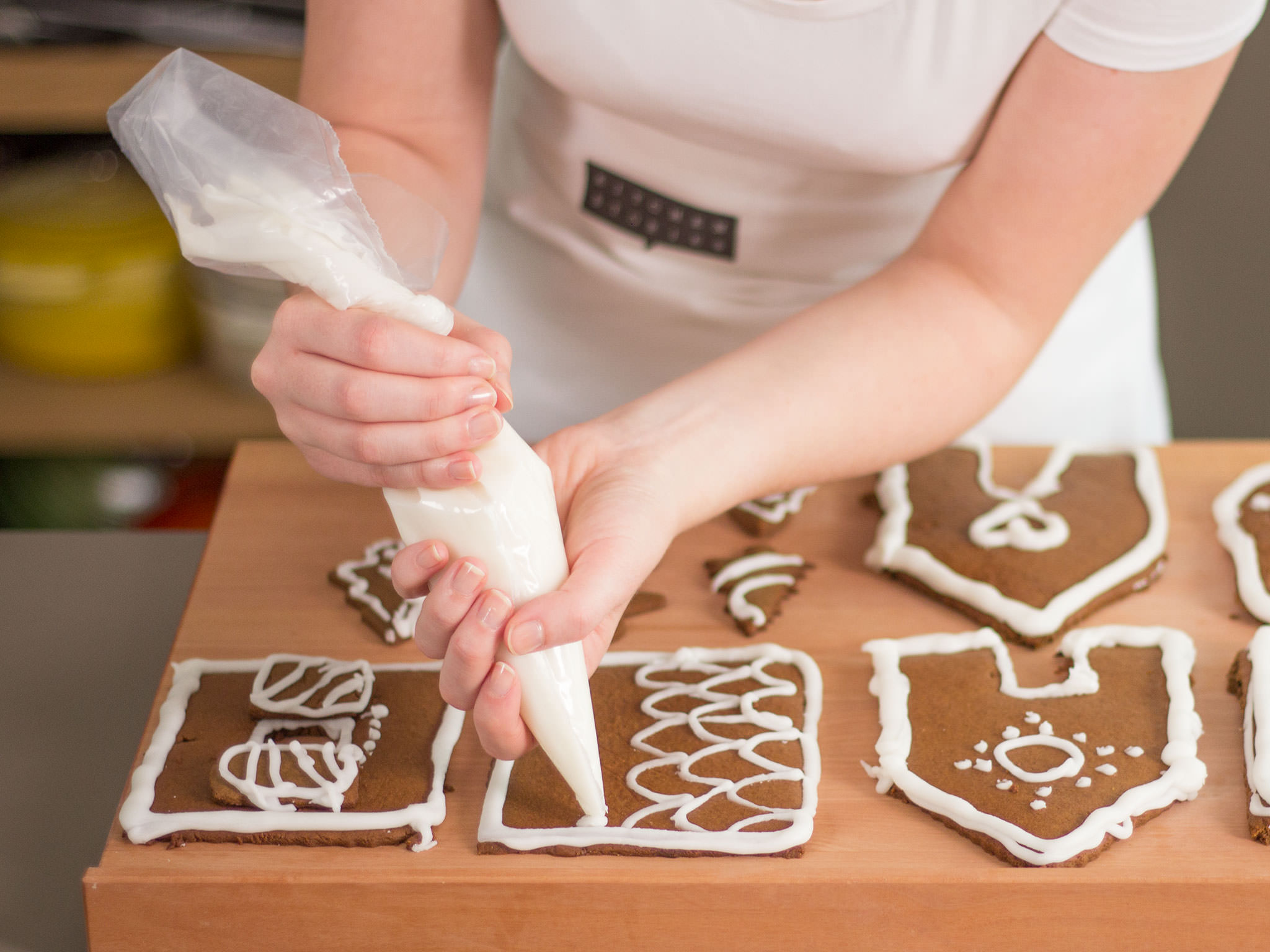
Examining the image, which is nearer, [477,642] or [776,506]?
[477,642]

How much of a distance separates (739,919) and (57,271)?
1.52 metres

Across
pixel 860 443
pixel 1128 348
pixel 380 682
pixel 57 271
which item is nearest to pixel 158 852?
pixel 380 682

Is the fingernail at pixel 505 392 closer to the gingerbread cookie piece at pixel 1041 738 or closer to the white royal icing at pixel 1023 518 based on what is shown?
the gingerbread cookie piece at pixel 1041 738

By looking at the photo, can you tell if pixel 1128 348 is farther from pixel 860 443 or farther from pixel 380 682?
pixel 380 682

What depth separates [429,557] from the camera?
72cm

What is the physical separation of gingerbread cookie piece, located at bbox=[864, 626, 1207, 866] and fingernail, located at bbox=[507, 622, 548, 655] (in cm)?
26

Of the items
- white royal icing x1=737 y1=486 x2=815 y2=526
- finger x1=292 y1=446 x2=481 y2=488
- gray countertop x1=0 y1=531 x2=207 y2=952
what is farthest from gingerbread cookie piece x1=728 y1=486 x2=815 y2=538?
gray countertop x1=0 y1=531 x2=207 y2=952

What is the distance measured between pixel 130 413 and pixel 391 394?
152cm

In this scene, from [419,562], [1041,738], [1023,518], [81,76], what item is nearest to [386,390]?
[419,562]

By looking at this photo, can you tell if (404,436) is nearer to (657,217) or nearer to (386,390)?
(386,390)

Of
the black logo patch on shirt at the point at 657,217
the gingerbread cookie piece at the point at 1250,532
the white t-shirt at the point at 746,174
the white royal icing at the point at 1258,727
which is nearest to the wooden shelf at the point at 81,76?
the white t-shirt at the point at 746,174

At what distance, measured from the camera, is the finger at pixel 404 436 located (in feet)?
2.33

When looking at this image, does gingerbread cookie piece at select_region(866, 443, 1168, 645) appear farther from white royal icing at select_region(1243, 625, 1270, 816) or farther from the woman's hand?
the woman's hand

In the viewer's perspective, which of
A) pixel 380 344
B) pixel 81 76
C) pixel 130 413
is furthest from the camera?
pixel 130 413
